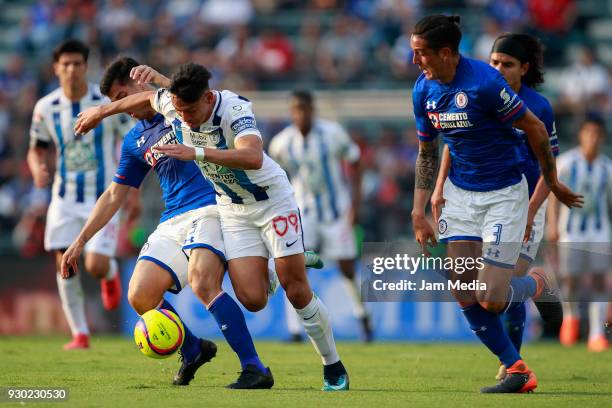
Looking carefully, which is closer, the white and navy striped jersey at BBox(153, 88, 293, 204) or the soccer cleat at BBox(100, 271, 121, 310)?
the white and navy striped jersey at BBox(153, 88, 293, 204)

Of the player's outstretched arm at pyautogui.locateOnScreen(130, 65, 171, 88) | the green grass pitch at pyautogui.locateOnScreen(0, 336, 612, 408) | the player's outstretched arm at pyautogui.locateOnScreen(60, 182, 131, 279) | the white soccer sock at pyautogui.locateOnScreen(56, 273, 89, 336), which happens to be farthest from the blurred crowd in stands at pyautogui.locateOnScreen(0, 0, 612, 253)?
the player's outstretched arm at pyautogui.locateOnScreen(130, 65, 171, 88)

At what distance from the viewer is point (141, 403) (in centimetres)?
682

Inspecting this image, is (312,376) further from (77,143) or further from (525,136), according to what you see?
(77,143)

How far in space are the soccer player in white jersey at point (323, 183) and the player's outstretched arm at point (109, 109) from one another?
601 cm

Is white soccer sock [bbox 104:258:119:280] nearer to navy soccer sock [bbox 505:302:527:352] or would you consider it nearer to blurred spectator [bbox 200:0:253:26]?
navy soccer sock [bbox 505:302:527:352]

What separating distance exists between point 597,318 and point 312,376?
5.66 meters

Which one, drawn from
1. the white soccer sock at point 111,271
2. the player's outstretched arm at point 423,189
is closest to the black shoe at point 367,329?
the white soccer sock at point 111,271

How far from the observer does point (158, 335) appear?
24.5 ft

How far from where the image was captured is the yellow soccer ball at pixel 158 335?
7.48m

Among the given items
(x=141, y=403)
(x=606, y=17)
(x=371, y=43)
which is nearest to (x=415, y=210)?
(x=141, y=403)

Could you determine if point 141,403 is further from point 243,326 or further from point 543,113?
point 543,113

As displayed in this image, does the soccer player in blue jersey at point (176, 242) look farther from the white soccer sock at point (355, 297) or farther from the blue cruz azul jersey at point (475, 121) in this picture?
the white soccer sock at point (355, 297)

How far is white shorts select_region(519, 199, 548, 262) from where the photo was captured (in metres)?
8.88

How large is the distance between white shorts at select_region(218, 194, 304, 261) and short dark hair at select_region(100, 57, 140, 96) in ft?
4.84
